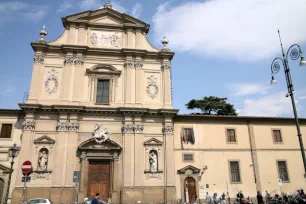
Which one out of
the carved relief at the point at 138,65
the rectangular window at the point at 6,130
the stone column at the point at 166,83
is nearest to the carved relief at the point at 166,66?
the stone column at the point at 166,83

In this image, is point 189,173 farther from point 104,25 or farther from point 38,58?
point 38,58

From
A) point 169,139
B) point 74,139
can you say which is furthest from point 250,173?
point 74,139

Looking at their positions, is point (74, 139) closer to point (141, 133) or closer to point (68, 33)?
point (141, 133)

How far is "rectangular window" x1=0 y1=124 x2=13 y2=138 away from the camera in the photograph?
22891 mm

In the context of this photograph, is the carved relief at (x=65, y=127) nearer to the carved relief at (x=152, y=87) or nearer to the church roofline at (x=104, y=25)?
the carved relief at (x=152, y=87)

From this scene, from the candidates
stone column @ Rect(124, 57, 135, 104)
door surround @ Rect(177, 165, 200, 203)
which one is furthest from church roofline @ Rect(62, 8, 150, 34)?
door surround @ Rect(177, 165, 200, 203)

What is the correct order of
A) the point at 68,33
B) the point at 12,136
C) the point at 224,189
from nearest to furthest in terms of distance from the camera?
the point at 12,136 → the point at 224,189 → the point at 68,33

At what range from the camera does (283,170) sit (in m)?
26.5

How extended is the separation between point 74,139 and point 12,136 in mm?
5299

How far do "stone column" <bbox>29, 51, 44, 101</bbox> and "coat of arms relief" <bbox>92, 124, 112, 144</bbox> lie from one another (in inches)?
238

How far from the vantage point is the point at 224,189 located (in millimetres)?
24641

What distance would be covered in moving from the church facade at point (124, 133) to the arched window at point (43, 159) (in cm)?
8

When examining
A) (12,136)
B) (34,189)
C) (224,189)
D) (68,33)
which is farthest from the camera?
(68,33)

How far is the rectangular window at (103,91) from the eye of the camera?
25.2 meters
